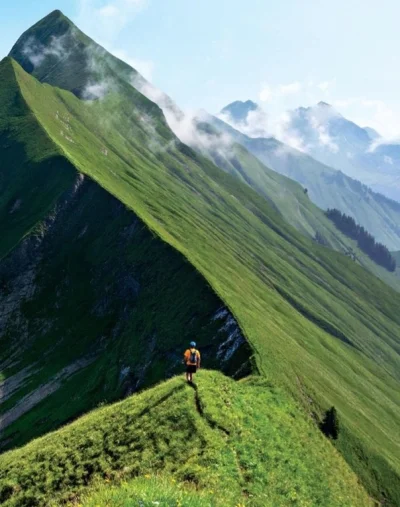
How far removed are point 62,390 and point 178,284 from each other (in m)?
29.6

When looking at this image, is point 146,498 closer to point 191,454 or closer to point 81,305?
point 191,454

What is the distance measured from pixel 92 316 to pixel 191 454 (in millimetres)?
75169

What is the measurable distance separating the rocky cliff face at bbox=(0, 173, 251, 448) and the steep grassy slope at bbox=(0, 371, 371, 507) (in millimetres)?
19746

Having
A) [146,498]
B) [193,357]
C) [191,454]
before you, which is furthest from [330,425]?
[146,498]

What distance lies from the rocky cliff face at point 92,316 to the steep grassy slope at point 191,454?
1975 centimetres

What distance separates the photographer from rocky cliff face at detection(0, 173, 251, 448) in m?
72.8

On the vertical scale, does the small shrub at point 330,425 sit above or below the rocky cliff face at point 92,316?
above

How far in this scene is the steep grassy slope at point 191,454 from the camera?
1120 inches

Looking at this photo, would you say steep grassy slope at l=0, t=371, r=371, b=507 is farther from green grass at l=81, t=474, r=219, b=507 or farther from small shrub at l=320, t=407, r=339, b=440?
small shrub at l=320, t=407, r=339, b=440

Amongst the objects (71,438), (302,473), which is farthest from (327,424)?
(71,438)

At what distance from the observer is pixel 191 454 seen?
→ 29.3 meters

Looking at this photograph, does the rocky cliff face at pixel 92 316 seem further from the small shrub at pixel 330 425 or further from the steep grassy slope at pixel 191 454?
the steep grassy slope at pixel 191 454

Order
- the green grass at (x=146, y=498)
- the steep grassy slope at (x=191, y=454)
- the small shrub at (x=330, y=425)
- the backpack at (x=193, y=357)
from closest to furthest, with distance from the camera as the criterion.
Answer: the green grass at (x=146, y=498)
the steep grassy slope at (x=191, y=454)
the backpack at (x=193, y=357)
the small shrub at (x=330, y=425)

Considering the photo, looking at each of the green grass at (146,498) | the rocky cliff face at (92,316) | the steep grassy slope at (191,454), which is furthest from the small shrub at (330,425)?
the green grass at (146,498)
